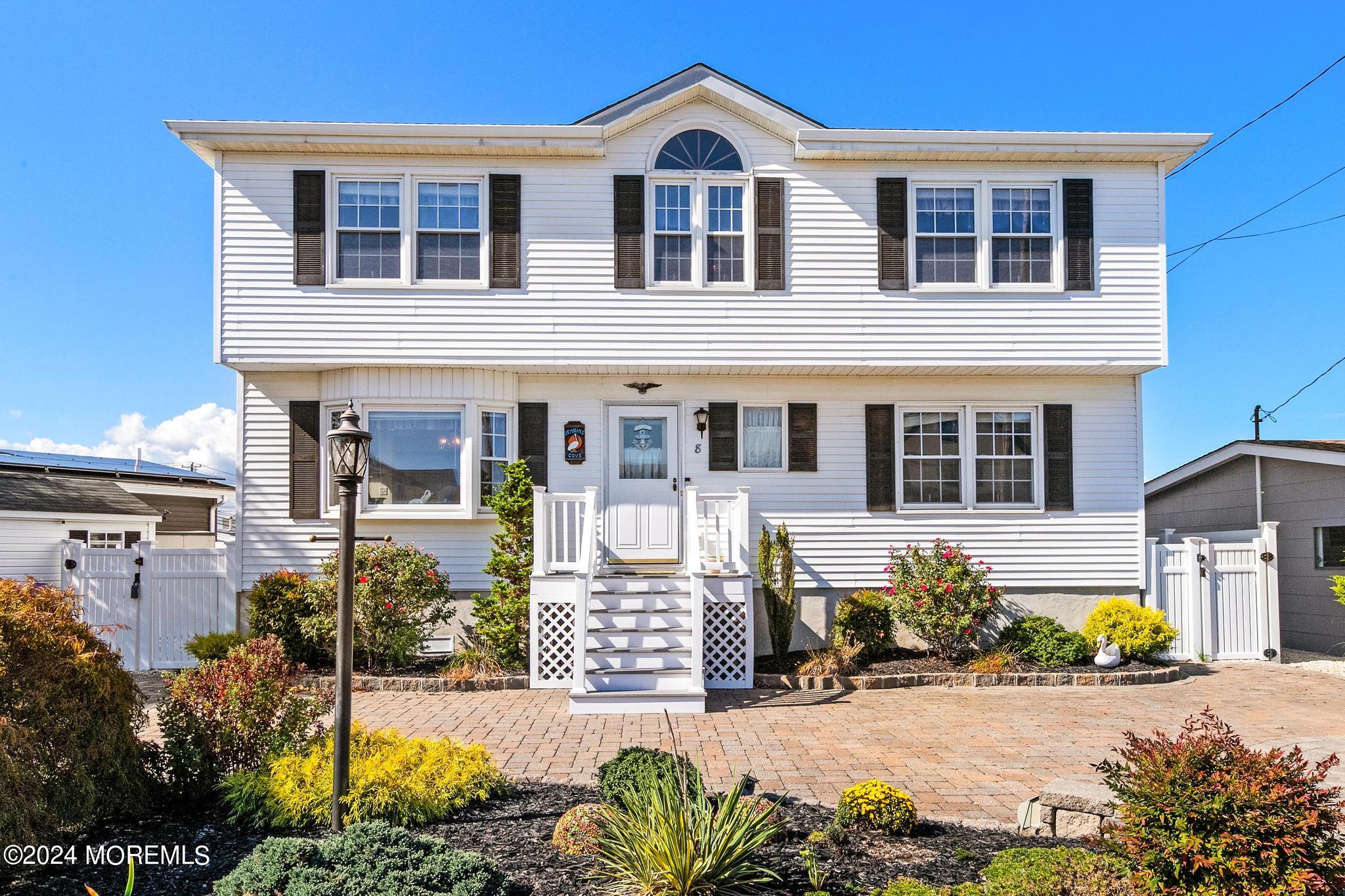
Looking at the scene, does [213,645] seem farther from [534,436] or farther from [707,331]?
[707,331]

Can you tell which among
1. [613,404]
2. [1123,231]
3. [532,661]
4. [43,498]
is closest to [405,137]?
[613,404]

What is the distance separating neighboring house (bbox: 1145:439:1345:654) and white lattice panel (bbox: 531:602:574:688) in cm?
948

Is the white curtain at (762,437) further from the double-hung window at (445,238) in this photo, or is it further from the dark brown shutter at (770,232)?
the double-hung window at (445,238)

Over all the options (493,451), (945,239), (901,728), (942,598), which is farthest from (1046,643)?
(493,451)

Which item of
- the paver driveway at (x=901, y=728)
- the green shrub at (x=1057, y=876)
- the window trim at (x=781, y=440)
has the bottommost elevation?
the paver driveway at (x=901, y=728)

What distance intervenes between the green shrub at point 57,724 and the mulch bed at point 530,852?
0.72ft

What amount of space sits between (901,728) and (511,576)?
4.87m

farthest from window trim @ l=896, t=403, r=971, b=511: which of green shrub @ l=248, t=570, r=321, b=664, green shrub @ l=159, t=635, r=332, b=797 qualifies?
green shrub @ l=159, t=635, r=332, b=797

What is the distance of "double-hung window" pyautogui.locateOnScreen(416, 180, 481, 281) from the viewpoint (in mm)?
10844

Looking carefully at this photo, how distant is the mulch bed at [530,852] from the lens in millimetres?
3984

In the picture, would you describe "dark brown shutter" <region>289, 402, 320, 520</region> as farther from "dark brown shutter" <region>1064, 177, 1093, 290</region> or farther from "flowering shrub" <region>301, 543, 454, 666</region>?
"dark brown shutter" <region>1064, 177, 1093, 290</region>

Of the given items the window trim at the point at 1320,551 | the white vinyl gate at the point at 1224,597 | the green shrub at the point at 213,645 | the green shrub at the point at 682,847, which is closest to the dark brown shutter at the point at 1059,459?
the white vinyl gate at the point at 1224,597

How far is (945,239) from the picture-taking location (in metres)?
11.2

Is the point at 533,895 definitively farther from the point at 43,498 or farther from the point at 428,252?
the point at 43,498
